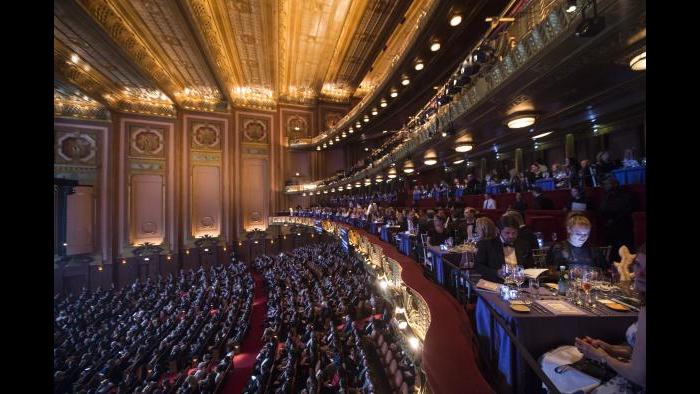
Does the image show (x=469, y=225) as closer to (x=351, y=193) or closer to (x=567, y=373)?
(x=567, y=373)

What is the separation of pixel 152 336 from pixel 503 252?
10.5 metres

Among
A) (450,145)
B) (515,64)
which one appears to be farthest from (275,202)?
(515,64)

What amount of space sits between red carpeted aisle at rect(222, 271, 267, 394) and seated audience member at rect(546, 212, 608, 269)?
6.89 m

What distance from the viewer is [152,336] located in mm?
8406

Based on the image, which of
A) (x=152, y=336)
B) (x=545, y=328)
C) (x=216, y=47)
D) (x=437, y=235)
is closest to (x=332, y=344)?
(x=437, y=235)

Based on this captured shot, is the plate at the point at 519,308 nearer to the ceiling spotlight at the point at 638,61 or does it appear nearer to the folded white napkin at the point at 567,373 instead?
the folded white napkin at the point at 567,373

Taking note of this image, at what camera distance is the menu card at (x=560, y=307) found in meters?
1.76

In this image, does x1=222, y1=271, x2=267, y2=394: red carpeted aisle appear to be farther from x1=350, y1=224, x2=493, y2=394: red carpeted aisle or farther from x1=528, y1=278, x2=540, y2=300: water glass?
x1=528, y1=278, x2=540, y2=300: water glass

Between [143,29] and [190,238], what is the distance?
11.7m

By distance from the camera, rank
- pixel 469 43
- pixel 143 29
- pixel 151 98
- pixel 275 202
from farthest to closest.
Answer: pixel 275 202, pixel 151 98, pixel 143 29, pixel 469 43

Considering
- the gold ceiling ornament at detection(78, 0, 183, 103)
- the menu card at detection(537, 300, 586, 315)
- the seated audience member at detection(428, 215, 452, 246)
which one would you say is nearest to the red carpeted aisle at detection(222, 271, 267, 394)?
the seated audience member at detection(428, 215, 452, 246)

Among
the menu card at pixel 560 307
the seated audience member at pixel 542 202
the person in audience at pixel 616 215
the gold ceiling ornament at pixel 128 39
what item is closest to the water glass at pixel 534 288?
the menu card at pixel 560 307
